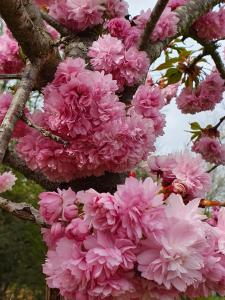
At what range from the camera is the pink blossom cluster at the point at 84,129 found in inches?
52.5

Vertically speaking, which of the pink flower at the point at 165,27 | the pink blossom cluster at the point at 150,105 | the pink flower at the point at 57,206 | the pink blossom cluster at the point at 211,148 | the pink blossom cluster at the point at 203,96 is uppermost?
the pink flower at the point at 165,27

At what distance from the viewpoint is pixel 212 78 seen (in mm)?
2867

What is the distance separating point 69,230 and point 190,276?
291 mm

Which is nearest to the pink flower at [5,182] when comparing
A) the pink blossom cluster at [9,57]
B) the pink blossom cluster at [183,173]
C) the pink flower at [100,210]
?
the pink blossom cluster at [9,57]

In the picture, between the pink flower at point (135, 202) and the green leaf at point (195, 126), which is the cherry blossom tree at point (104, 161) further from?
the green leaf at point (195, 126)

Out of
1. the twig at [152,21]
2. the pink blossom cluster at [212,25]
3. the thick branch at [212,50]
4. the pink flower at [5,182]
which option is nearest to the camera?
the twig at [152,21]

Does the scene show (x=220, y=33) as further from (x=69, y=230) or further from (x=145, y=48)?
(x=69, y=230)

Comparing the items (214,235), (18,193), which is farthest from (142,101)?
(18,193)

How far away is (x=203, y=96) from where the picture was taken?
9.62 ft

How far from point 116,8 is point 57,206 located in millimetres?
1016

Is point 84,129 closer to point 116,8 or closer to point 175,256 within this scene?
point 175,256

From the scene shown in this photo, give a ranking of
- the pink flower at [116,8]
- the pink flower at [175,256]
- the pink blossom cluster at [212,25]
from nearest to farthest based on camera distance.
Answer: the pink flower at [175,256]
the pink flower at [116,8]
the pink blossom cluster at [212,25]

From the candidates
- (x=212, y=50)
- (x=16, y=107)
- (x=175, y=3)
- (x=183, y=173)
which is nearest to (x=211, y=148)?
(x=212, y=50)

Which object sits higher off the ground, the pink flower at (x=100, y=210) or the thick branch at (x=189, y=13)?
the thick branch at (x=189, y=13)
